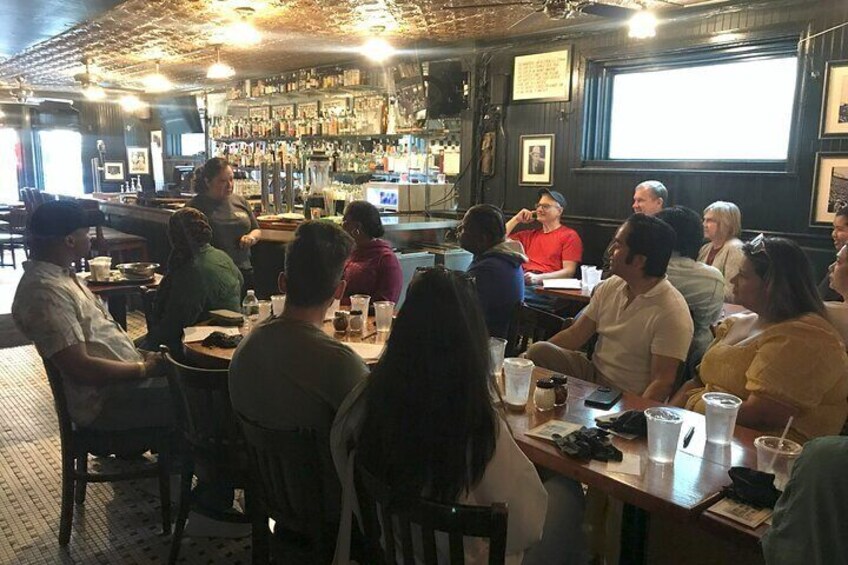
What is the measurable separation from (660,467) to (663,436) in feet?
0.26

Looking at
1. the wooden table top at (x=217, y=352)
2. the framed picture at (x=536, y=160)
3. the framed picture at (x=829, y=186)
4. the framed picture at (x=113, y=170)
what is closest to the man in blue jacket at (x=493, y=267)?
the wooden table top at (x=217, y=352)

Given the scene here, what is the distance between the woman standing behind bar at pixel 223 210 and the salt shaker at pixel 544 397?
3.35 m

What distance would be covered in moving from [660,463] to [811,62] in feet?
12.2

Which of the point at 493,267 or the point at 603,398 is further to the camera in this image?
the point at 493,267

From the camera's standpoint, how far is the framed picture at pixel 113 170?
12.8 m

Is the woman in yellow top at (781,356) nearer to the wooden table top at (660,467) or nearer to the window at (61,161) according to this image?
the wooden table top at (660,467)

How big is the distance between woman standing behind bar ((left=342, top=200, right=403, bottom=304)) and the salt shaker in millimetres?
1649

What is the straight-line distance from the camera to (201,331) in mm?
2930

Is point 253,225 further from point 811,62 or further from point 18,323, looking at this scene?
point 811,62

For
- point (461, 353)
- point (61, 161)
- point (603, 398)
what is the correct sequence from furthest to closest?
point (61, 161), point (603, 398), point (461, 353)

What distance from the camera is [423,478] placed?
1.45m

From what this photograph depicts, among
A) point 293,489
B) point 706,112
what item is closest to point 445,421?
point 293,489

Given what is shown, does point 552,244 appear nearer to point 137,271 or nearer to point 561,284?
point 561,284

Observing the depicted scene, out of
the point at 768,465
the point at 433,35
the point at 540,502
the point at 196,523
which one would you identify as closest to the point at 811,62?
the point at 433,35
